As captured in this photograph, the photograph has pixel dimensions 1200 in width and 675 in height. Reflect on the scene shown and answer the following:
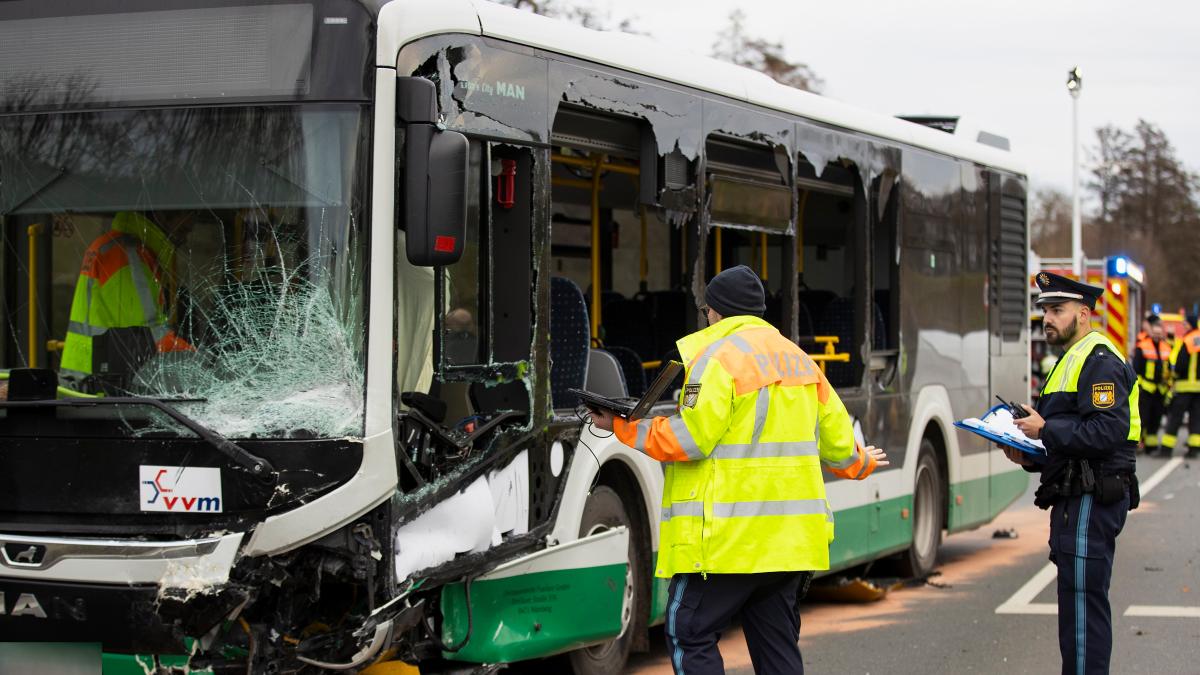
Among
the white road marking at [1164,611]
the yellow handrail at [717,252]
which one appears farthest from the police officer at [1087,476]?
the white road marking at [1164,611]

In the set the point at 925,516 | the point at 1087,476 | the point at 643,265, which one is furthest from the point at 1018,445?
the point at 925,516

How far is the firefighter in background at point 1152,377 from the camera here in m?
22.9

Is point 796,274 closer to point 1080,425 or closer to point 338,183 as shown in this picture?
point 1080,425

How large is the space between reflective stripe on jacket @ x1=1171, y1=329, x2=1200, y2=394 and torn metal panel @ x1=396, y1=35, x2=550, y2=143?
17.6m

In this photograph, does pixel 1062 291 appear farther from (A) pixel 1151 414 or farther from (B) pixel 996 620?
(A) pixel 1151 414

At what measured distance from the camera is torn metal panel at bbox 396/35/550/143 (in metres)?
5.96

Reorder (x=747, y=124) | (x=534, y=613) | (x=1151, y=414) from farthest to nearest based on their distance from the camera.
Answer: (x=1151, y=414) < (x=747, y=124) < (x=534, y=613)

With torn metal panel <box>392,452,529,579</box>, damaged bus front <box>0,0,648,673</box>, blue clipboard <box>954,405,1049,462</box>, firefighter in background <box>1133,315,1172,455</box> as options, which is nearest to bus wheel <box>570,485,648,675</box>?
torn metal panel <box>392,452,529,579</box>

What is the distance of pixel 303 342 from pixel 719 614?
169 cm

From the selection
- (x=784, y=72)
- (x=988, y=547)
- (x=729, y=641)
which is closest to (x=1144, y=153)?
(x=784, y=72)

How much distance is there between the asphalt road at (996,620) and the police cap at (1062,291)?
7.59 ft

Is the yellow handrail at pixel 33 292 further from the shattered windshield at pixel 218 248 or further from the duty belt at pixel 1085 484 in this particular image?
the duty belt at pixel 1085 484

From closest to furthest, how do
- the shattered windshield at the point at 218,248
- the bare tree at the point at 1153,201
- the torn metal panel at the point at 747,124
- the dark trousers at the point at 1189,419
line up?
1. the shattered windshield at the point at 218,248
2. the torn metal panel at the point at 747,124
3. the dark trousers at the point at 1189,419
4. the bare tree at the point at 1153,201

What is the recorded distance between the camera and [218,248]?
5.71 metres
